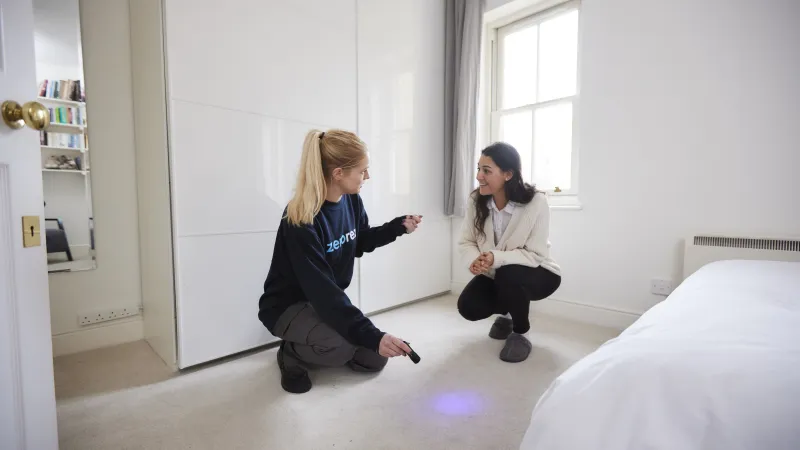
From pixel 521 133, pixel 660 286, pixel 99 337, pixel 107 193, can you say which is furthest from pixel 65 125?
pixel 660 286

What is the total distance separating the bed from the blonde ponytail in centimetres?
102

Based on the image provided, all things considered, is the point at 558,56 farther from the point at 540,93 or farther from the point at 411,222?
the point at 411,222

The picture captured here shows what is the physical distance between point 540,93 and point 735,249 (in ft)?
5.03

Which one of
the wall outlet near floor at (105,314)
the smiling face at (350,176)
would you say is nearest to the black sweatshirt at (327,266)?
the smiling face at (350,176)

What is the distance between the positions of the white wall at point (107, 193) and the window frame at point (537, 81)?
2389 millimetres

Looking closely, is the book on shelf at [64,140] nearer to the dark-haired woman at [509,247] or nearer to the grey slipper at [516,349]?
the dark-haired woman at [509,247]

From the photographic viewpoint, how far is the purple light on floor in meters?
1.30

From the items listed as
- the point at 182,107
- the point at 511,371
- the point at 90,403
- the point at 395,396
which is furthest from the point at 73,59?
the point at 511,371

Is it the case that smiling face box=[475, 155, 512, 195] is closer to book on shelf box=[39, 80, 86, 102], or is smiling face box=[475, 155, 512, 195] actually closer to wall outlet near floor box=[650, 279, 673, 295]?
wall outlet near floor box=[650, 279, 673, 295]

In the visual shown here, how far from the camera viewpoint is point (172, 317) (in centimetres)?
164

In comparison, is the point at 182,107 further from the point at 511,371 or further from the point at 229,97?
the point at 511,371

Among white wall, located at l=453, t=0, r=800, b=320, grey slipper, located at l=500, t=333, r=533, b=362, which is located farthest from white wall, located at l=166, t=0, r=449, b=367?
white wall, located at l=453, t=0, r=800, b=320

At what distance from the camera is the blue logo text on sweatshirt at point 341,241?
148 centimetres

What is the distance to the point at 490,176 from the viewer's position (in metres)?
1.87
